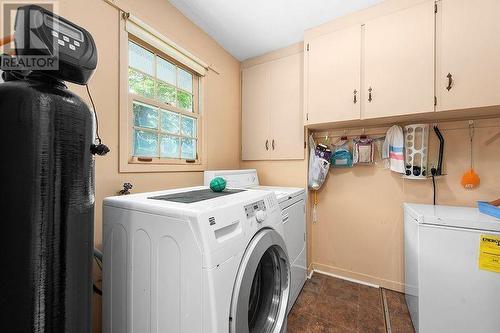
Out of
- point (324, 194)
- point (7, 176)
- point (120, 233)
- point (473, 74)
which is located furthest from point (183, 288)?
point (473, 74)

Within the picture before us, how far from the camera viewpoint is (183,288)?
78 cm

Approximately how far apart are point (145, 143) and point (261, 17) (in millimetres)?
1522

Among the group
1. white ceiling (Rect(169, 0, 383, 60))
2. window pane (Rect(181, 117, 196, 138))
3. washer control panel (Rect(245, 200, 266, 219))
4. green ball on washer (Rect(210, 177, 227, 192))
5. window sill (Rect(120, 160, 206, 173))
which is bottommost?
washer control panel (Rect(245, 200, 266, 219))

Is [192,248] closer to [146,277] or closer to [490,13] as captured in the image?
[146,277]

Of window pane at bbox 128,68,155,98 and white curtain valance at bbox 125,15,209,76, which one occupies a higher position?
white curtain valance at bbox 125,15,209,76

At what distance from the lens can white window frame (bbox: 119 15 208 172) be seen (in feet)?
4.60

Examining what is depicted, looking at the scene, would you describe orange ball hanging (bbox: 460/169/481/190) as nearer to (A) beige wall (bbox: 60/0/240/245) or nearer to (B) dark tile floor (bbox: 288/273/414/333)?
(B) dark tile floor (bbox: 288/273/414/333)

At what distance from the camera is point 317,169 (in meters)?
2.24

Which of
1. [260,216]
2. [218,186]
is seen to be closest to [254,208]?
[260,216]

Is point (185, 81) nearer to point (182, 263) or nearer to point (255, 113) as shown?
point (255, 113)

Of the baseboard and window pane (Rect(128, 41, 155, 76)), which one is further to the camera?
Answer: the baseboard

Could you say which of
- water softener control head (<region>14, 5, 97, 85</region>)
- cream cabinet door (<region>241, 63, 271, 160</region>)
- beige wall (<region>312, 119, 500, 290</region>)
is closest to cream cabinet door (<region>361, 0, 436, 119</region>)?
beige wall (<region>312, 119, 500, 290</region>)

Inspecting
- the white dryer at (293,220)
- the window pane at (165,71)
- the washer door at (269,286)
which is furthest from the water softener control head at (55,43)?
the white dryer at (293,220)

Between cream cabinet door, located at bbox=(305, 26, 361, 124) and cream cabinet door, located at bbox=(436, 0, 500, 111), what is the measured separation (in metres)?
0.55
